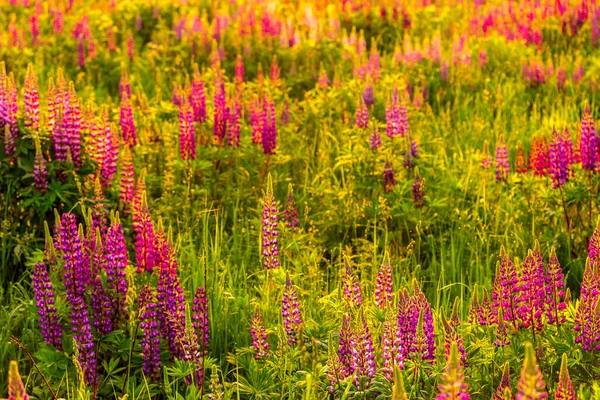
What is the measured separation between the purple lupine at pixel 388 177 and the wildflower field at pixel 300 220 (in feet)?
0.05

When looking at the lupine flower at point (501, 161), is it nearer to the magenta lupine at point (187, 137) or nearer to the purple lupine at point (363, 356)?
the magenta lupine at point (187, 137)

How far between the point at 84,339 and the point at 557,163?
320cm

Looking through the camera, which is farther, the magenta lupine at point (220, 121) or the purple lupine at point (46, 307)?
the magenta lupine at point (220, 121)

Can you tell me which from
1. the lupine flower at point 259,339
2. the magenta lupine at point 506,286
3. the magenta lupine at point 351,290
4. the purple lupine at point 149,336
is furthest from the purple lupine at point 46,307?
the magenta lupine at point 506,286

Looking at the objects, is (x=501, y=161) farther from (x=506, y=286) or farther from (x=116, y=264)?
(x=116, y=264)

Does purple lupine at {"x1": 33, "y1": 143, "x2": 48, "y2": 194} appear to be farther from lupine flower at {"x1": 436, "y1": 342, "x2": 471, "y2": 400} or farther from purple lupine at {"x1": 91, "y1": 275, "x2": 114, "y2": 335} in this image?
lupine flower at {"x1": 436, "y1": 342, "x2": 471, "y2": 400}

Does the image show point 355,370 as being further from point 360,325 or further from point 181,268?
point 181,268

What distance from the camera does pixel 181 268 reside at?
536 cm

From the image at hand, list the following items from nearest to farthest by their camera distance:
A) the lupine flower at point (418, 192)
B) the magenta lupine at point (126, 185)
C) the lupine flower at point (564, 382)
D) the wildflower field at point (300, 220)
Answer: the lupine flower at point (564, 382) < the wildflower field at point (300, 220) < the magenta lupine at point (126, 185) < the lupine flower at point (418, 192)

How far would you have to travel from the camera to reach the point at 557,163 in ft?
19.0

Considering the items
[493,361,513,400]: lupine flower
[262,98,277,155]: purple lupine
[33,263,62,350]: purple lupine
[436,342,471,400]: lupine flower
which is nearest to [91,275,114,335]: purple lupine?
[33,263,62,350]: purple lupine

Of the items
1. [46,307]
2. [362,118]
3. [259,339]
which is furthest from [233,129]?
[259,339]

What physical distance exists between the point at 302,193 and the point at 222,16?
546 cm

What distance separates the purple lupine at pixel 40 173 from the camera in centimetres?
539
